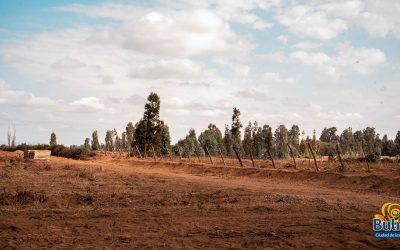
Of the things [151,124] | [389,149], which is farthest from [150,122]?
[389,149]

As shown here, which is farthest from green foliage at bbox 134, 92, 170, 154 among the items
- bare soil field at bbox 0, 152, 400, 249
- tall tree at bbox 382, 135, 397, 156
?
tall tree at bbox 382, 135, 397, 156

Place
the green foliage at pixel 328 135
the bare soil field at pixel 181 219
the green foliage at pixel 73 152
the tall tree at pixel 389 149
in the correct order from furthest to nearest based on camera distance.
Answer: the green foliage at pixel 328 135 → the tall tree at pixel 389 149 → the green foliage at pixel 73 152 → the bare soil field at pixel 181 219

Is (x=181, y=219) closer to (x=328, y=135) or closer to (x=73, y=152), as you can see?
(x=73, y=152)

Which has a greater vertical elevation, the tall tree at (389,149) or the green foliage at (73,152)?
the tall tree at (389,149)

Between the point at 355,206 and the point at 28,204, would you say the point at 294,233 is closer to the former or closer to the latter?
the point at 355,206

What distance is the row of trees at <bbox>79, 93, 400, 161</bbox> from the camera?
175 feet

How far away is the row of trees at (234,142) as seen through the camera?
5347 centimetres

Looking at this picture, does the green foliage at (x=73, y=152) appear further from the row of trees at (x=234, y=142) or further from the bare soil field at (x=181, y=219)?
the bare soil field at (x=181, y=219)

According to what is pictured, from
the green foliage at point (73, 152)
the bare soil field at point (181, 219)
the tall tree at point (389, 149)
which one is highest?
the tall tree at point (389, 149)

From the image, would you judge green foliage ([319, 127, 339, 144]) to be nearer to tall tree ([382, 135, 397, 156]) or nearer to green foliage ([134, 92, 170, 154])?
tall tree ([382, 135, 397, 156])

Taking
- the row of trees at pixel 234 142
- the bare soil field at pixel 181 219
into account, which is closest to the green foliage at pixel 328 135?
the row of trees at pixel 234 142

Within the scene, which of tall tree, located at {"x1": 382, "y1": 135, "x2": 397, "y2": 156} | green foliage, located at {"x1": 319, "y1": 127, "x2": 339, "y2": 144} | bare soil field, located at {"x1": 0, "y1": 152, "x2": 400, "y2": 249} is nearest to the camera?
bare soil field, located at {"x1": 0, "y1": 152, "x2": 400, "y2": 249}

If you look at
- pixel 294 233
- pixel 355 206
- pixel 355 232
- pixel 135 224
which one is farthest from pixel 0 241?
pixel 355 206

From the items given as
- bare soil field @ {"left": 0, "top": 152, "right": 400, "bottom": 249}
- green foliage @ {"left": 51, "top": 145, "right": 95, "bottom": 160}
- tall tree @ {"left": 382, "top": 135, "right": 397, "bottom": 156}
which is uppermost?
tall tree @ {"left": 382, "top": 135, "right": 397, "bottom": 156}
